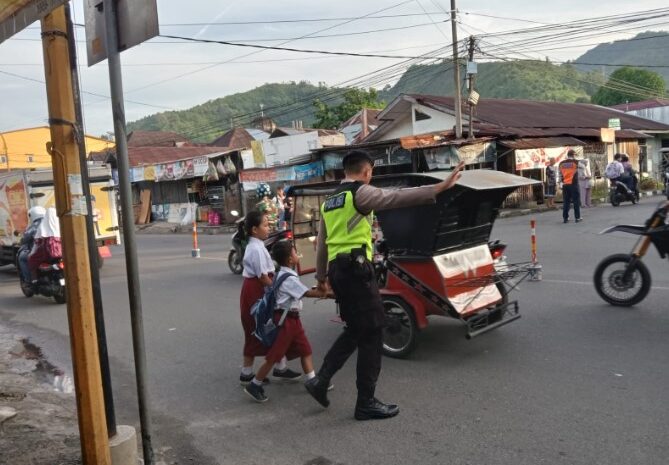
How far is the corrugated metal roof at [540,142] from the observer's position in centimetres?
2142

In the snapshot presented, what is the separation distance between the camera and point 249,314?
5051mm

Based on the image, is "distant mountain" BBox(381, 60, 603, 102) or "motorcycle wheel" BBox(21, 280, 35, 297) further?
"distant mountain" BBox(381, 60, 603, 102)

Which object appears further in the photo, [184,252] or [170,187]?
[170,187]

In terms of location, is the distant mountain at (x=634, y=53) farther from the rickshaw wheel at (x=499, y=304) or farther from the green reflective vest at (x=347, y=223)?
the green reflective vest at (x=347, y=223)

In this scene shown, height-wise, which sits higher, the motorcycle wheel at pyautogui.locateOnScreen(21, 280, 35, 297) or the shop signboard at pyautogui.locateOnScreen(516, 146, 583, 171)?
the shop signboard at pyautogui.locateOnScreen(516, 146, 583, 171)

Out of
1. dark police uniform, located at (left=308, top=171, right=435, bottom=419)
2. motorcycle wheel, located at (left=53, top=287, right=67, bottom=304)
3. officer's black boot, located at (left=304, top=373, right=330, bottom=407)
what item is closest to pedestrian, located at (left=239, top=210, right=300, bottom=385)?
officer's black boot, located at (left=304, top=373, right=330, bottom=407)

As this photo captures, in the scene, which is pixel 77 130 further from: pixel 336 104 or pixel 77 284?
pixel 336 104

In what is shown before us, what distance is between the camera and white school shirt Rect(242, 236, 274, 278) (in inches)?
196

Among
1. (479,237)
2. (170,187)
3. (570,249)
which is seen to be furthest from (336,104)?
(479,237)

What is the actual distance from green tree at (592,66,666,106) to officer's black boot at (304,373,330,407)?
65428mm

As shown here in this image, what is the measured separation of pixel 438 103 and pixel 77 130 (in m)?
24.2

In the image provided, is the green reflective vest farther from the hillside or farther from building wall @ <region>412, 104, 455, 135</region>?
the hillside

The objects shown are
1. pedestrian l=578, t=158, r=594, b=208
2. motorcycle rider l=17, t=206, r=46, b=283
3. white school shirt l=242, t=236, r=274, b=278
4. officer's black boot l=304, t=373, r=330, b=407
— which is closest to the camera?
officer's black boot l=304, t=373, r=330, b=407

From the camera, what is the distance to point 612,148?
27188 millimetres
